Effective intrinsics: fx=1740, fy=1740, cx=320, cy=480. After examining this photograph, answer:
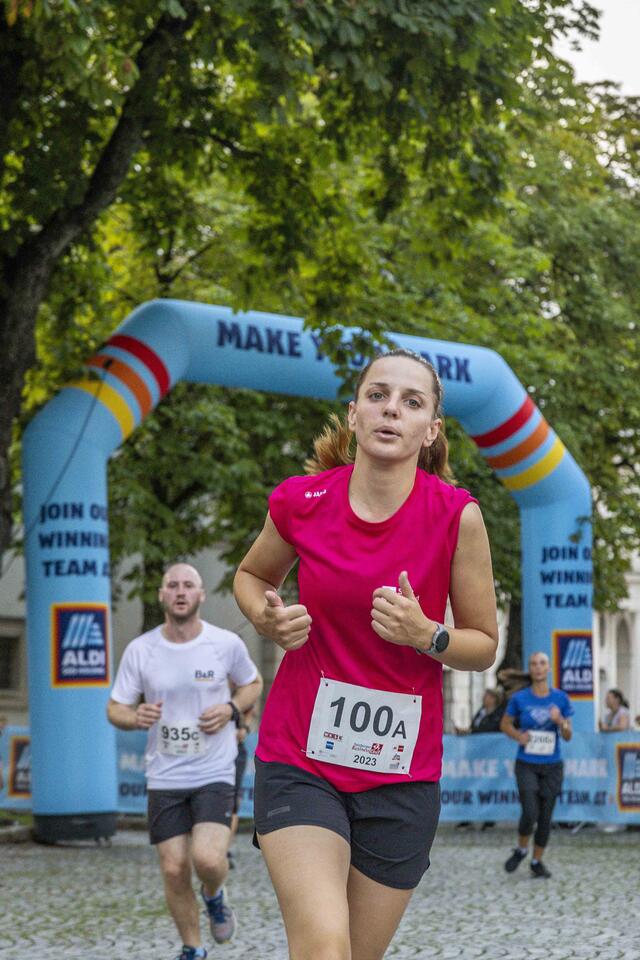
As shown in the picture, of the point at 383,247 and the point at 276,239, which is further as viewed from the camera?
the point at 383,247

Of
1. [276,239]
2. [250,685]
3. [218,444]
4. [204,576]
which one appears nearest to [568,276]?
[218,444]

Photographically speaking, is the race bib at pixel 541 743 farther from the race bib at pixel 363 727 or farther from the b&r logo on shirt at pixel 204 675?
the race bib at pixel 363 727

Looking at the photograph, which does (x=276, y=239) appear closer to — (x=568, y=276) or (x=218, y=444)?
(x=218, y=444)

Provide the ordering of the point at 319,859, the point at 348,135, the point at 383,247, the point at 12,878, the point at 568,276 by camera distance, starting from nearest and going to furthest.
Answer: the point at 319,859
the point at 12,878
the point at 348,135
the point at 383,247
the point at 568,276

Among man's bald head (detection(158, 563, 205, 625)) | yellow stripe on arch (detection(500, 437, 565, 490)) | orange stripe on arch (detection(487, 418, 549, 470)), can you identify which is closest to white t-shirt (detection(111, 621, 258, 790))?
man's bald head (detection(158, 563, 205, 625))

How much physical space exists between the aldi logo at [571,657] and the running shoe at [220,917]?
10.8m

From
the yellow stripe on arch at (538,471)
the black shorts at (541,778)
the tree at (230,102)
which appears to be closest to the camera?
the tree at (230,102)

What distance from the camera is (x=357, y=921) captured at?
428 centimetres

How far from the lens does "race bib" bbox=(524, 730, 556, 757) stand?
14500mm

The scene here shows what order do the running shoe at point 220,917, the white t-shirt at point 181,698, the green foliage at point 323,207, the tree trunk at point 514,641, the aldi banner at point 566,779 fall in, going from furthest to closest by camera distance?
the tree trunk at point 514,641 < the aldi banner at point 566,779 < the green foliage at point 323,207 < the running shoe at point 220,917 < the white t-shirt at point 181,698

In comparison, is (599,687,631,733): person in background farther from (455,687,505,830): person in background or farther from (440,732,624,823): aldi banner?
(440,732,624,823): aldi banner

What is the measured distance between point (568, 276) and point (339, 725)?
21.9 meters

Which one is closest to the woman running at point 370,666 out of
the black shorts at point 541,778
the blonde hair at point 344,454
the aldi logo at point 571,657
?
the blonde hair at point 344,454

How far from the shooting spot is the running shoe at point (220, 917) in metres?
8.47
